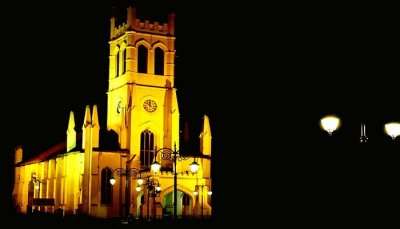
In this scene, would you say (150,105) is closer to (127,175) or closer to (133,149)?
(133,149)

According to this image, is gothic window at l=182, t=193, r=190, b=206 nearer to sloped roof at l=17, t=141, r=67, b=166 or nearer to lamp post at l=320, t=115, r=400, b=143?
sloped roof at l=17, t=141, r=67, b=166

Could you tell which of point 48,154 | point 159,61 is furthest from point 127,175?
point 48,154

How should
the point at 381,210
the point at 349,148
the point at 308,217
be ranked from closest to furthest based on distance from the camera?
the point at 349,148 → the point at 381,210 → the point at 308,217

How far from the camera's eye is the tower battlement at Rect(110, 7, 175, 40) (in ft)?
234

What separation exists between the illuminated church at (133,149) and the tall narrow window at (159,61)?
0.33ft

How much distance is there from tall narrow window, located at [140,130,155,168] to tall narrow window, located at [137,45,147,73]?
621cm

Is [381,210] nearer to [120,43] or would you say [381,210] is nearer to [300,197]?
[300,197]

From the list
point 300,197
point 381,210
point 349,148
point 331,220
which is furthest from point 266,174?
point 349,148

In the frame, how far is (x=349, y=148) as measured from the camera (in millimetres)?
21234

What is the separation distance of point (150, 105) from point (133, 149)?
497 centimetres

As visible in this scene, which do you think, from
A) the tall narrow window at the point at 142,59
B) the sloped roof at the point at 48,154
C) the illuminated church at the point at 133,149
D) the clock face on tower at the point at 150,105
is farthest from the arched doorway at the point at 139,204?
the sloped roof at the point at 48,154

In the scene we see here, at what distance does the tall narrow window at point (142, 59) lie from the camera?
71125mm

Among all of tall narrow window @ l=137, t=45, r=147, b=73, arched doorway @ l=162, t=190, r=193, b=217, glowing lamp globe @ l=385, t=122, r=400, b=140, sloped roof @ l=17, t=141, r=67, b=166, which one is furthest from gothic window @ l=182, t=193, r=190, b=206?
glowing lamp globe @ l=385, t=122, r=400, b=140

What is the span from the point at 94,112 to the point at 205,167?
11.7 m
